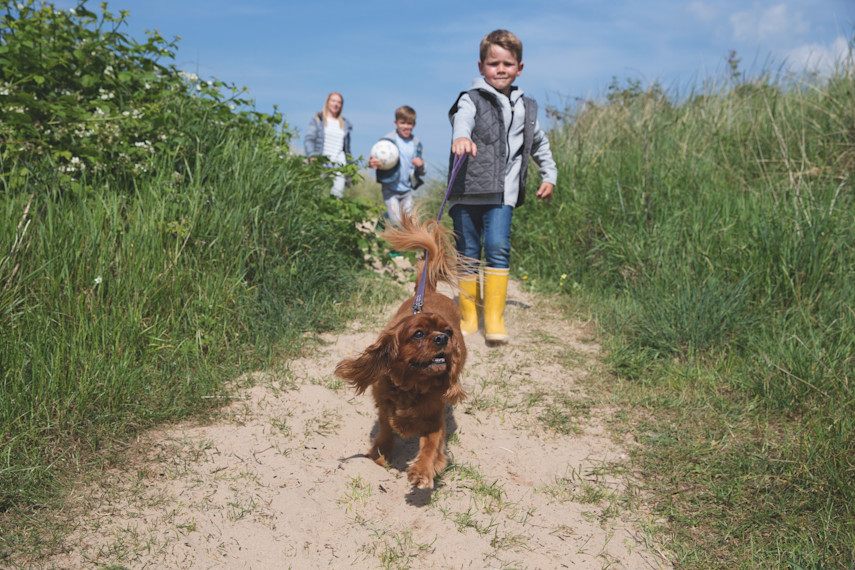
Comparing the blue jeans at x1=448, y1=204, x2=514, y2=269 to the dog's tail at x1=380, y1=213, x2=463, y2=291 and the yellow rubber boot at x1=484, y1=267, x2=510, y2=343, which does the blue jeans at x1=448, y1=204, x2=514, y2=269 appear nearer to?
the yellow rubber boot at x1=484, y1=267, x2=510, y2=343

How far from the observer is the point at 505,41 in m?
4.26


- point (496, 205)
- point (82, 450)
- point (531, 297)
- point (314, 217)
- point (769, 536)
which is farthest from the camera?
point (531, 297)

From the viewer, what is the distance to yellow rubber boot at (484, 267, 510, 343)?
451 cm

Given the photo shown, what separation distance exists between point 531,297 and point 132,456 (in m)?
3.87

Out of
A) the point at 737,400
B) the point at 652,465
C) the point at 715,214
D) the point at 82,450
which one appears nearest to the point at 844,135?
the point at 715,214

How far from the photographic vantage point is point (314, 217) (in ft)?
16.2

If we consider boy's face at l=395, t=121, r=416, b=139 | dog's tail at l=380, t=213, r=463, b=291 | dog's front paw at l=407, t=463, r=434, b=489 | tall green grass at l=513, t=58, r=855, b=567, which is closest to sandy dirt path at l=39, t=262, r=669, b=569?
dog's front paw at l=407, t=463, r=434, b=489

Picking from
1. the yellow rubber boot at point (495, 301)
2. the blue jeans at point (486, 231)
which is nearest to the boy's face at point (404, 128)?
the blue jeans at point (486, 231)

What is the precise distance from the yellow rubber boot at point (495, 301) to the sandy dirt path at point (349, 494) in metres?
0.71

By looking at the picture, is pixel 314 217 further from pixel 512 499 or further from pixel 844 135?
pixel 844 135

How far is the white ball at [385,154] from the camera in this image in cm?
757

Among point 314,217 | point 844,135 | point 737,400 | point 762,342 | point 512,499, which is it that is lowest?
point 512,499

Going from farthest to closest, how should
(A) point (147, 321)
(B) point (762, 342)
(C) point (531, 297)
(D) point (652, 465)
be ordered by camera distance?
1. (C) point (531, 297)
2. (B) point (762, 342)
3. (A) point (147, 321)
4. (D) point (652, 465)

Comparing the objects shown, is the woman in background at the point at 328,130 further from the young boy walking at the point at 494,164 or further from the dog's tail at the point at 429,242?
the dog's tail at the point at 429,242
